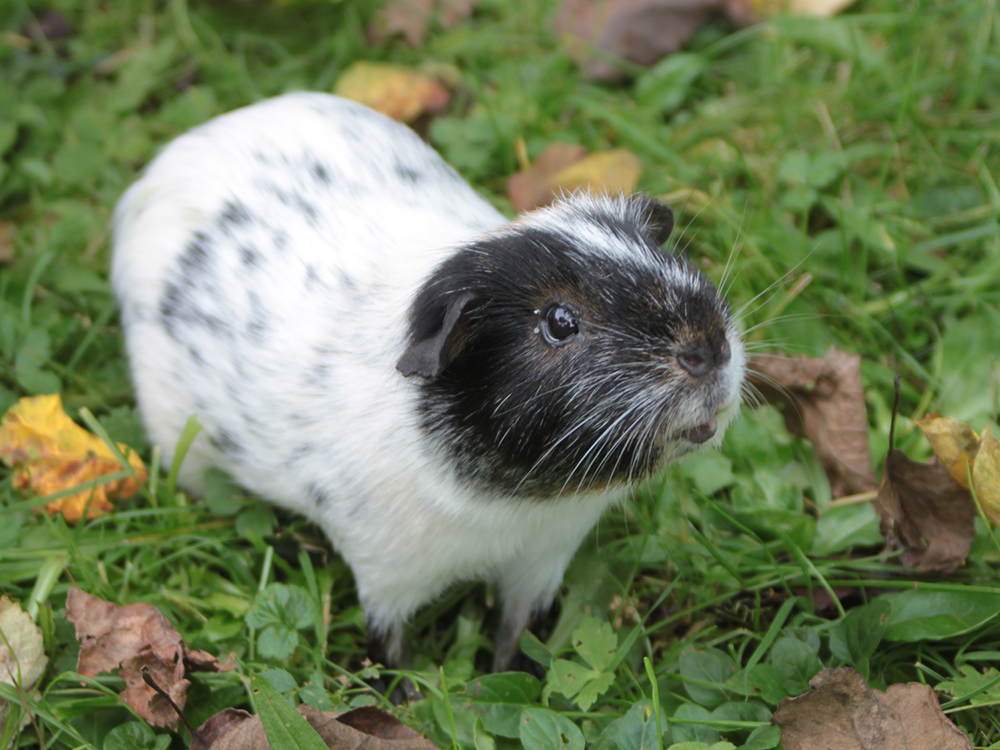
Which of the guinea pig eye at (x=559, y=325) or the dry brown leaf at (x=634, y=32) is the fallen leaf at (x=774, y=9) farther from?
the guinea pig eye at (x=559, y=325)

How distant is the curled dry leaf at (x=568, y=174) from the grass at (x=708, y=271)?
0.58 ft

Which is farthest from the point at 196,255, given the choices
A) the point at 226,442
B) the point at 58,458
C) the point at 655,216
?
the point at 655,216

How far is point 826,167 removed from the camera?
16.1 ft

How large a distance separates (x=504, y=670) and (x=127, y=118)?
4.18m

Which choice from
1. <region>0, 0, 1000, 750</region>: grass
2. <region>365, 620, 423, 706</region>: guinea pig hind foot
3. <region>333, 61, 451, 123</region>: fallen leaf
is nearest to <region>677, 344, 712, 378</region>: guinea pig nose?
<region>0, 0, 1000, 750</region>: grass

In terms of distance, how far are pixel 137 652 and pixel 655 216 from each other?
8.12 ft

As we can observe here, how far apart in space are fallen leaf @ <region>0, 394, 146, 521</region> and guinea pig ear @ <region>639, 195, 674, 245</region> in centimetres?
241

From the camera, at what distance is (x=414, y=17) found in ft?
19.9

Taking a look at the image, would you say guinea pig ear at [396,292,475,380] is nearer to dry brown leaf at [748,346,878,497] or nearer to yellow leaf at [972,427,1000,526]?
dry brown leaf at [748,346,878,497]

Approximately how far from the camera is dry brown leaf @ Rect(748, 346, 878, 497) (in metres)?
3.94

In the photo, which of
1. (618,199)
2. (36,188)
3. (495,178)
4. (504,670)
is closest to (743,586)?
(504,670)

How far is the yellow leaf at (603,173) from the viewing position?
5.01 metres

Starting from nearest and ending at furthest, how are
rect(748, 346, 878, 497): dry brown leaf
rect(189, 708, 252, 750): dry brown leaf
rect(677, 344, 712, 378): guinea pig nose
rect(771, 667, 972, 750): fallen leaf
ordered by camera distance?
rect(677, 344, 712, 378): guinea pig nose, rect(771, 667, 972, 750): fallen leaf, rect(189, 708, 252, 750): dry brown leaf, rect(748, 346, 878, 497): dry brown leaf

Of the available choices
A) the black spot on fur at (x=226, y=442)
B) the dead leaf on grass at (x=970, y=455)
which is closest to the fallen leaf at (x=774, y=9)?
the dead leaf on grass at (x=970, y=455)
